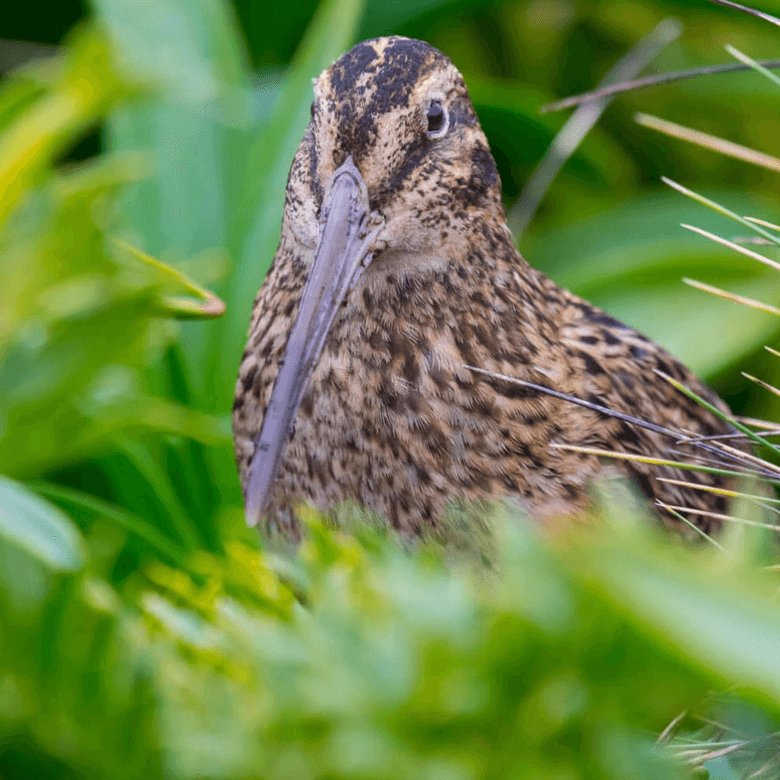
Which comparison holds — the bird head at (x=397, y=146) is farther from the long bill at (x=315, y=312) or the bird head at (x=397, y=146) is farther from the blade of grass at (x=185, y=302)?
the blade of grass at (x=185, y=302)

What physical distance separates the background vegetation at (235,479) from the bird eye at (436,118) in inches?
13.5

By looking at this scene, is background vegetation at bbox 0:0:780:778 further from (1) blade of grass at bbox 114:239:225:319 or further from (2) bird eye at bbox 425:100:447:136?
(2) bird eye at bbox 425:100:447:136

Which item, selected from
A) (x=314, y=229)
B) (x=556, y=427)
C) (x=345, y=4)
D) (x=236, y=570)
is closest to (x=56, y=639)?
(x=236, y=570)

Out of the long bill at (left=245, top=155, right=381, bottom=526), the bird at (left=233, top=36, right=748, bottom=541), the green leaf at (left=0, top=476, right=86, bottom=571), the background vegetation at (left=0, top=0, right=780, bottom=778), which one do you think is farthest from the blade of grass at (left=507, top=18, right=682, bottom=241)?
the green leaf at (left=0, top=476, right=86, bottom=571)

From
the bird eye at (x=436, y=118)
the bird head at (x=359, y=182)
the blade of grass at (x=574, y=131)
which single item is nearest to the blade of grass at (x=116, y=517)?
the bird head at (x=359, y=182)

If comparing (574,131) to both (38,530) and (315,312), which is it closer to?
(315,312)

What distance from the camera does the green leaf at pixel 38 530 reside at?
95 centimetres

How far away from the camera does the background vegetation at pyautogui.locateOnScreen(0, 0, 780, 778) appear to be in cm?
53

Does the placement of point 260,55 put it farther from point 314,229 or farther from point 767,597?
point 767,597

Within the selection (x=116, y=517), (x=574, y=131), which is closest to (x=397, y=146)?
(x=116, y=517)

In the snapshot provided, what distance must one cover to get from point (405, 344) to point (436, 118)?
0.25m

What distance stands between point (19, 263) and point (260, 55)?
141 centimetres

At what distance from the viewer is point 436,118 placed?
45.3 inches

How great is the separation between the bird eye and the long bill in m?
0.11
